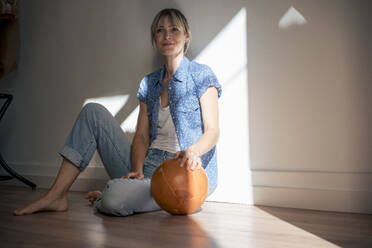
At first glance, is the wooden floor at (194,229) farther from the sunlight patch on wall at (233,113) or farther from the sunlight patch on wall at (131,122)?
the sunlight patch on wall at (131,122)

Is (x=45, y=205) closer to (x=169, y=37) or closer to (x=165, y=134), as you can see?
(x=165, y=134)

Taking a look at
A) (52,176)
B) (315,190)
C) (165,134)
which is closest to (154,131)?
(165,134)

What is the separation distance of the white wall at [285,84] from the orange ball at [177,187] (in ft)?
2.12

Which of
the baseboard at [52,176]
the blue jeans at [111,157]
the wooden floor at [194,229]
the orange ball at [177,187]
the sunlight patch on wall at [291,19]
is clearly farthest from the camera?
the baseboard at [52,176]

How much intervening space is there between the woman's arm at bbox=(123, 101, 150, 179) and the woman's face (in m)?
0.37

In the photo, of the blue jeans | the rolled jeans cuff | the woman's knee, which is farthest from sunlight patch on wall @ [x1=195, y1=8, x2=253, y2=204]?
the rolled jeans cuff

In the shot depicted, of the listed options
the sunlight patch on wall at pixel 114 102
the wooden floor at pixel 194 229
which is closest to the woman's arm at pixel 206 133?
the wooden floor at pixel 194 229

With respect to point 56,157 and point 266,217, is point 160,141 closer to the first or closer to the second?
point 266,217

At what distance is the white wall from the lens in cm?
196

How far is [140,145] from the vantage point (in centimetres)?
212

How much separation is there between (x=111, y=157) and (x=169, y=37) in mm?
742

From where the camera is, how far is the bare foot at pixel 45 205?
184 cm

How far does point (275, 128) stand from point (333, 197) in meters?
0.50

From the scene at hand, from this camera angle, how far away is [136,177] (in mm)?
1865
